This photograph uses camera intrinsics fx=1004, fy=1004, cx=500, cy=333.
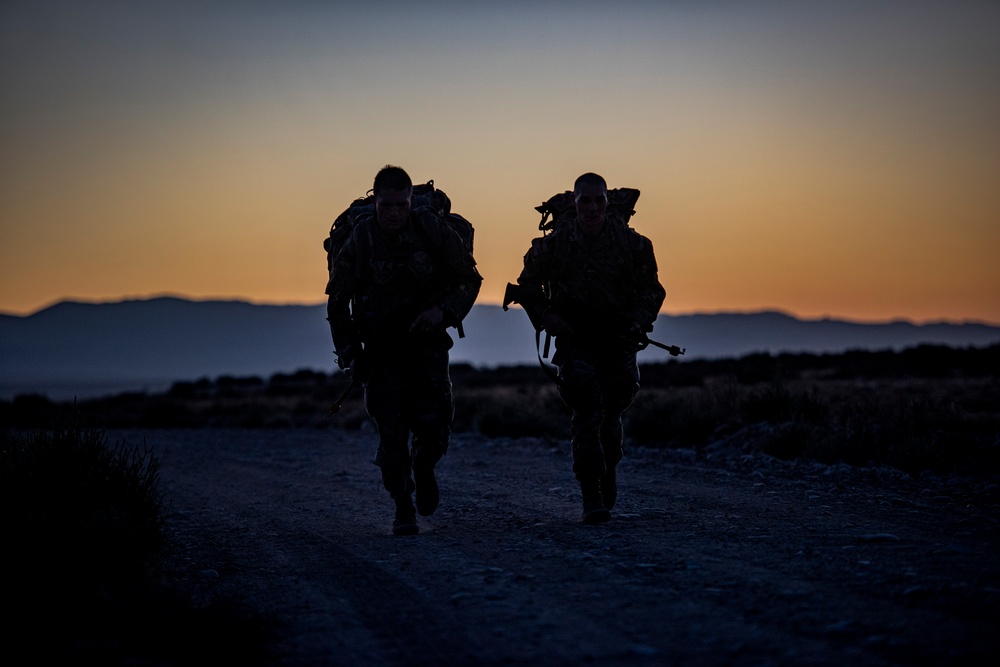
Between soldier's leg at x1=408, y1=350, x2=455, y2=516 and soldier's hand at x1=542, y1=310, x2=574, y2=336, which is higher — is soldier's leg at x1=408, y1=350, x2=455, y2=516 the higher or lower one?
the lower one

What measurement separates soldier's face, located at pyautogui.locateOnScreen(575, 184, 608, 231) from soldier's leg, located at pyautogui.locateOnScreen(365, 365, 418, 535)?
186 cm

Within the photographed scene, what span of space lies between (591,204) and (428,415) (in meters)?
2.00

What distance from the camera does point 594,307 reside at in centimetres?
764

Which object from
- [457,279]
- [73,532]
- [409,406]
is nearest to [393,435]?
[409,406]

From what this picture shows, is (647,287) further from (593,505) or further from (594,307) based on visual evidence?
(593,505)

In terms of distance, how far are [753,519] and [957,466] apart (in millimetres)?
3754

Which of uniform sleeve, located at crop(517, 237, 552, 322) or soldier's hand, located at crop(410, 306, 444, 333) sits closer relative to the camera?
soldier's hand, located at crop(410, 306, 444, 333)

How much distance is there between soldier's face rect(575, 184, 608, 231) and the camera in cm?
748

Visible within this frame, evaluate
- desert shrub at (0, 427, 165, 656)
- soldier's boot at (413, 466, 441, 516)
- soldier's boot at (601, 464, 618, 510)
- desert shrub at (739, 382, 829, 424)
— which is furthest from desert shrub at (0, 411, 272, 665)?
desert shrub at (739, 382, 829, 424)

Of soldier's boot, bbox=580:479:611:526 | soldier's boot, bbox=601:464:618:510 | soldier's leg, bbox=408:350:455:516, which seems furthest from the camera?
soldier's boot, bbox=601:464:618:510

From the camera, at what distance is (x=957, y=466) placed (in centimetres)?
992

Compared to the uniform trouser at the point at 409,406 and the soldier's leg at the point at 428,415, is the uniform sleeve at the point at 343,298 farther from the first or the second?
the soldier's leg at the point at 428,415

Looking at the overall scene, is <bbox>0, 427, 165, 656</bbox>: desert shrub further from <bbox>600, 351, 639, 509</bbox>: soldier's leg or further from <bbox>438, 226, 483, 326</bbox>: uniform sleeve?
<bbox>600, 351, 639, 509</bbox>: soldier's leg

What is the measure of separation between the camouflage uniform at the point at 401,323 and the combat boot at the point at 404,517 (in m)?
0.08
